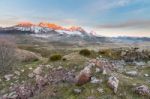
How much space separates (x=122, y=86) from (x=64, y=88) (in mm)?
3766

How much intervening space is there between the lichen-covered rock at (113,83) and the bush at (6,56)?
1102 cm

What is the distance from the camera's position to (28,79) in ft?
77.5

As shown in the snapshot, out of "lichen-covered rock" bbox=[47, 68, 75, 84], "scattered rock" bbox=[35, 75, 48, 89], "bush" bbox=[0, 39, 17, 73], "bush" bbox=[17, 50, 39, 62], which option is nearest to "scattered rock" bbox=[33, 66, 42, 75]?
"lichen-covered rock" bbox=[47, 68, 75, 84]

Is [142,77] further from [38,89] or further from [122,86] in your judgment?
[38,89]

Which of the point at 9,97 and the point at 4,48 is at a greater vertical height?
the point at 4,48

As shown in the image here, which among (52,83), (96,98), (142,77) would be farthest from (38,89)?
(142,77)

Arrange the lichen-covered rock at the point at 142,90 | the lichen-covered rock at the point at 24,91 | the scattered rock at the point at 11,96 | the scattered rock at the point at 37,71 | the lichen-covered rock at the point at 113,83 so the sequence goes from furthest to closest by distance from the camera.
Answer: the scattered rock at the point at 37,71
the scattered rock at the point at 11,96
the lichen-covered rock at the point at 24,91
the lichen-covered rock at the point at 113,83
the lichen-covered rock at the point at 142,90

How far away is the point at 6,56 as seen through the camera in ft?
93.1

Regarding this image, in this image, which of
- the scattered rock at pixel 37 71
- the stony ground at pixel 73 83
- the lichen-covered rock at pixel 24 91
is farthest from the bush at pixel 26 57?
the lichen-covered rock at pixel 24 91

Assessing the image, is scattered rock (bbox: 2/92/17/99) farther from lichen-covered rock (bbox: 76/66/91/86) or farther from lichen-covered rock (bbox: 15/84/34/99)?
lichen-covered rock (bbox: 76/66/91/86)

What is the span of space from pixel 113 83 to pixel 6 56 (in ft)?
42.5

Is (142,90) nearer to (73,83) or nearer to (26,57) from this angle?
(73,83)

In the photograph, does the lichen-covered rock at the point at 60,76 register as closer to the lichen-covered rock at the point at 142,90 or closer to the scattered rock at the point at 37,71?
the scattered rock at the point at 37,71

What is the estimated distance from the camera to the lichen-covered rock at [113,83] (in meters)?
18.7
